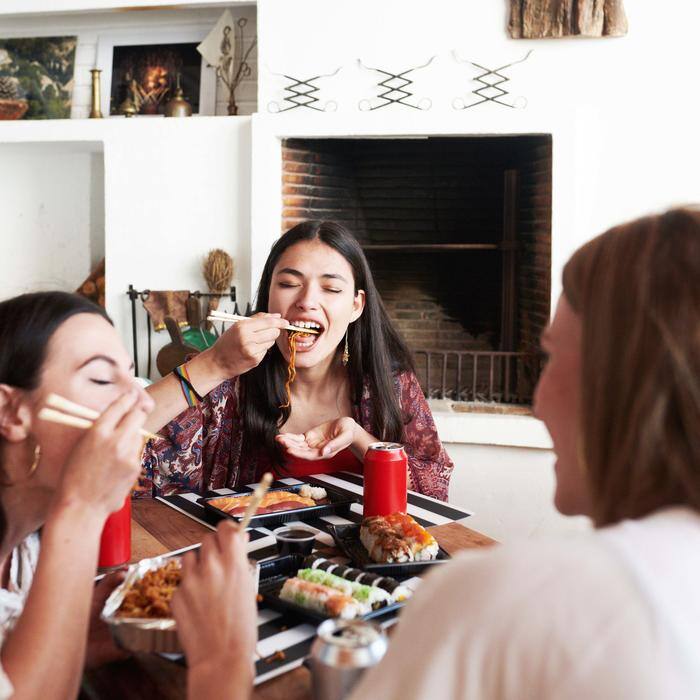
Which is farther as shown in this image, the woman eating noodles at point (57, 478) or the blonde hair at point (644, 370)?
the woman eating noodles at point (57, 478)

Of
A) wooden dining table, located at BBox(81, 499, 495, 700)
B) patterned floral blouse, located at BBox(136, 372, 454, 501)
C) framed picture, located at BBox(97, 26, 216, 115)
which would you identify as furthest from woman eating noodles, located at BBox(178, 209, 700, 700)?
framed picture, located at BBox(97, 26, 216, 115)

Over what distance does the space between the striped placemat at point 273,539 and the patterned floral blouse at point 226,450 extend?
0.47ft

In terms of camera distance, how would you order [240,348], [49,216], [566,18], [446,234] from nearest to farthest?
[240,348], [566,18], [446,234], [49,216]

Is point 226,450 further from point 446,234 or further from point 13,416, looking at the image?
point 446,234

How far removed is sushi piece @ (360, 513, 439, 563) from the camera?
4.75ft

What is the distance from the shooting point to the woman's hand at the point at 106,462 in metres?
1.13

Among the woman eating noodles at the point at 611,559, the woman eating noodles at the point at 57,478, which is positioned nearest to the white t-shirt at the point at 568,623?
the woman eating noodles at the point at 611,559

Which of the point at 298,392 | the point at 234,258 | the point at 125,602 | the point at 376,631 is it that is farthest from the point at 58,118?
the point at 376,631

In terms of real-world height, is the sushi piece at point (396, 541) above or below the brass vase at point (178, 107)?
below

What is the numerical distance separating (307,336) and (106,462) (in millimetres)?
1219

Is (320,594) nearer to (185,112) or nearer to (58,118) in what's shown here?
(185,112)

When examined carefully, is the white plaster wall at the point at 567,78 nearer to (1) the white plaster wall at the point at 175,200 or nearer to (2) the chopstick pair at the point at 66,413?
(1) the white plaster wall at the point at 175,200

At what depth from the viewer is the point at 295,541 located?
1485 millimetres

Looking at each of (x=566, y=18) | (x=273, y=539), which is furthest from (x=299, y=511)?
(x=566, y=18)
